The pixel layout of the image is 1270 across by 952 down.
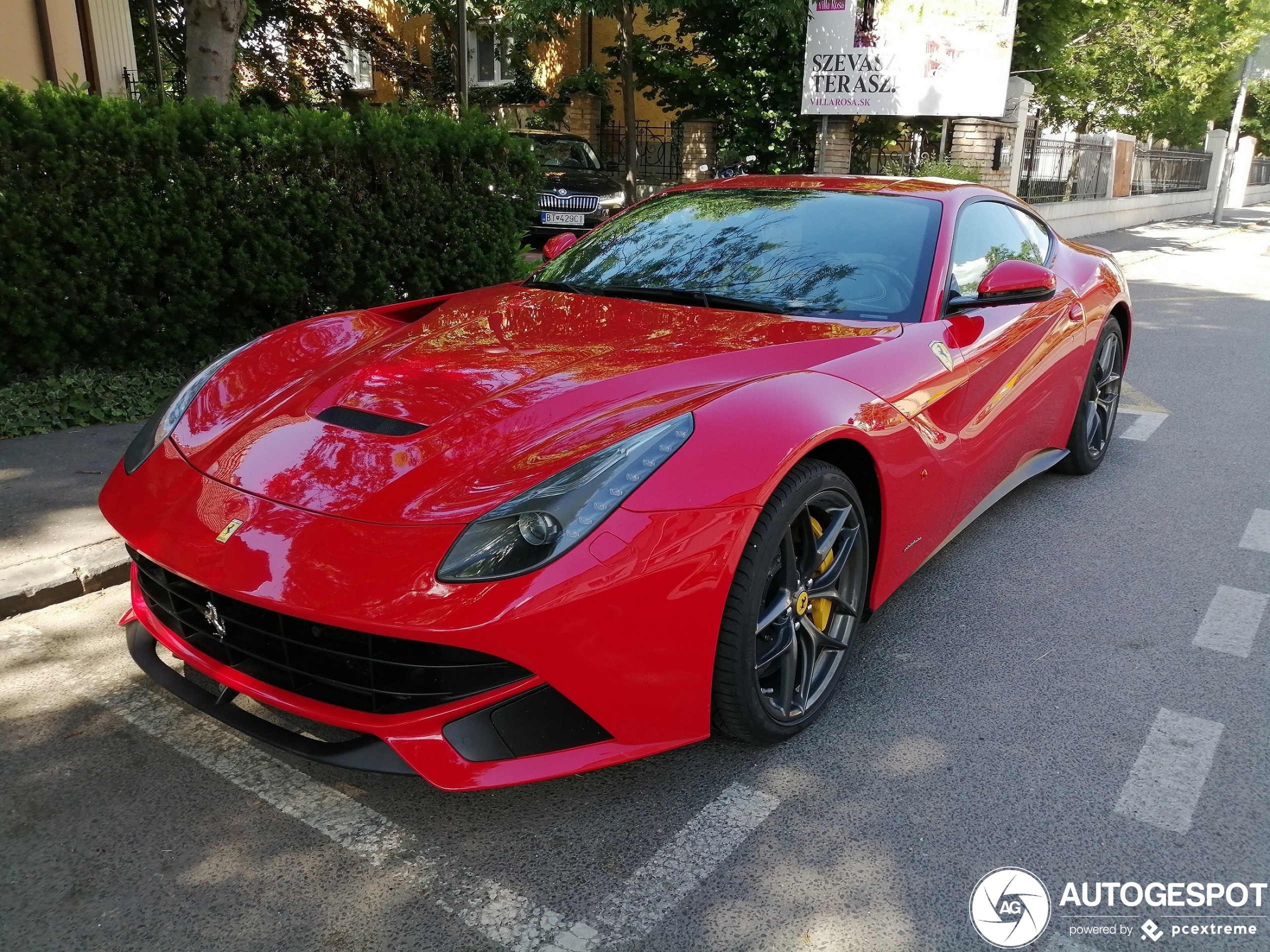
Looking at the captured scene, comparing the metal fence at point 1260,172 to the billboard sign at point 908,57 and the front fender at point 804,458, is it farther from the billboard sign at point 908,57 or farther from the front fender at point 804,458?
the front fender at point 804,458

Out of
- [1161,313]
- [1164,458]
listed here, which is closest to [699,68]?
[1161,313]

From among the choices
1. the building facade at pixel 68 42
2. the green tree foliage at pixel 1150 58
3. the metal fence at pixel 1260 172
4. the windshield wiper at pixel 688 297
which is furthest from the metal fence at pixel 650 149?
the metal fence at pixel 1260 172

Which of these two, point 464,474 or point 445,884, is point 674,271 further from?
point 445,884

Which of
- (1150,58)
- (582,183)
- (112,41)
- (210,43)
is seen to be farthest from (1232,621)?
(1150,58)

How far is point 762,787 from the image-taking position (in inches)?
99.9

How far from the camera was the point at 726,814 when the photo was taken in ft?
7.97

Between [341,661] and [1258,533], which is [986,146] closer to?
[1258,533]

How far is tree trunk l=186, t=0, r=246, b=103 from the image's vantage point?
6812mm

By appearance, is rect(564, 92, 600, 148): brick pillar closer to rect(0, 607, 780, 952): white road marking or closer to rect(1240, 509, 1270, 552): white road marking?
rect(1240, 509, 1270, 552): white road marking

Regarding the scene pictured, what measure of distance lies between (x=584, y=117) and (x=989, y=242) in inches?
732

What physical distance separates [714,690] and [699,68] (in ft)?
55.2

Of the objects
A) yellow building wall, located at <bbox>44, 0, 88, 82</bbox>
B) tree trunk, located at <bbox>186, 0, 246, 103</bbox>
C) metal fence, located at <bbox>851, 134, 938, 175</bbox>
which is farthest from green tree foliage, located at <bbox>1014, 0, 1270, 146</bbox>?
tree trunk, located at <bbox>186, 0, 246, 103</bbox>

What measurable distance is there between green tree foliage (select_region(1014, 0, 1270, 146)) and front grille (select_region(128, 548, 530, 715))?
21.8 m
